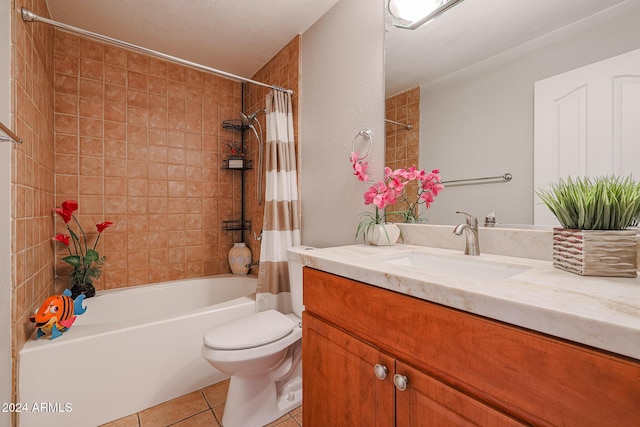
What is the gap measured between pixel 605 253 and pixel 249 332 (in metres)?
1.28

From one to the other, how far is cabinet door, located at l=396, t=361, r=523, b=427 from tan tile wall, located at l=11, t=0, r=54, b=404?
1.48m

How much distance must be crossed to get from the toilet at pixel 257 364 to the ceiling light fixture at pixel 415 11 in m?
1.18

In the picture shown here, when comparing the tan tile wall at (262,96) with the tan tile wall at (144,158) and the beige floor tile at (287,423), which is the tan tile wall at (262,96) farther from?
the beige floor tile at (287,423)

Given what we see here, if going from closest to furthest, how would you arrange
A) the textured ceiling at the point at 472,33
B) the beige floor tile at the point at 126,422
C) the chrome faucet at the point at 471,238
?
the textured ceiling at the point at 472,33 < the chrome faucet at the point at 471,238 < the beige floor tile at the point at 126,422

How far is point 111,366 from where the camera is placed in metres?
1.39

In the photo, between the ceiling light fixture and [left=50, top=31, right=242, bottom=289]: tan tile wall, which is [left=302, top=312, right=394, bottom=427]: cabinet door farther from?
[left=50, top=31, right=242, bottom=289]: tan tile wall

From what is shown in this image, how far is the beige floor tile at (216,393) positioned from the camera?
5.02 ft

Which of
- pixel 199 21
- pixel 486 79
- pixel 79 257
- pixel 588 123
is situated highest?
pixel 199 21

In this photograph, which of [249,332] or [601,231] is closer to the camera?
[601,231]

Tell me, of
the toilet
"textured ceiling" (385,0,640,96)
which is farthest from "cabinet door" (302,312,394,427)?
"textured ceiling" (385,0,640,96)

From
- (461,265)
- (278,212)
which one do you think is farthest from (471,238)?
(278,212)

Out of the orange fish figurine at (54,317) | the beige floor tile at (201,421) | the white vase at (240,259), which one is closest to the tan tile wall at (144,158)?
the white vase at (240,259)

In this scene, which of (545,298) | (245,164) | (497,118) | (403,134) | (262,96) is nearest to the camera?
(545,298)

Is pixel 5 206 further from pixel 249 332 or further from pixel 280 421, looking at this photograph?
pixel 280 421
